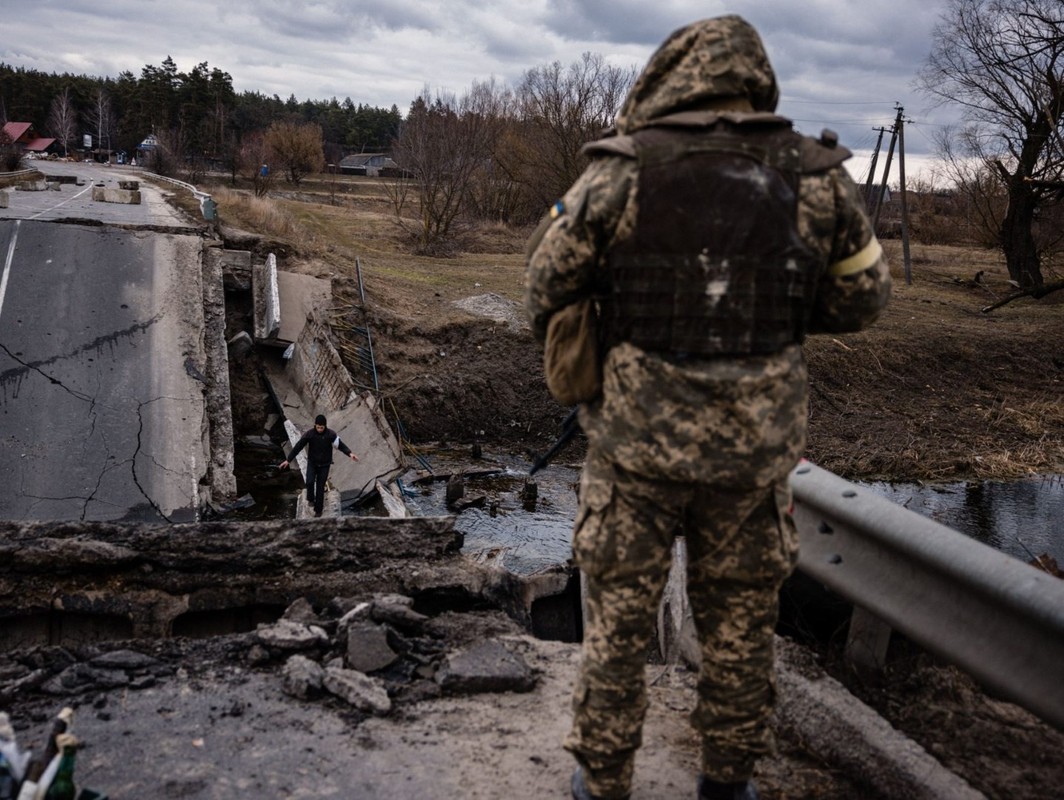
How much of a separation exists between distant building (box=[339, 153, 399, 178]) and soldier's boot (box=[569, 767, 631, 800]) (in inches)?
3252

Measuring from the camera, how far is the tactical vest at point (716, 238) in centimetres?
231

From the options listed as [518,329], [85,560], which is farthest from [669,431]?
[518,329]

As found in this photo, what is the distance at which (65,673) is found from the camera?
312 cm

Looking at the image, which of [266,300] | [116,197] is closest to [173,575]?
[266,300]

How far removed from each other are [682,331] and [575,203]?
1.46 feet

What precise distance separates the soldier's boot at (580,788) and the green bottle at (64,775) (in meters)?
1.33

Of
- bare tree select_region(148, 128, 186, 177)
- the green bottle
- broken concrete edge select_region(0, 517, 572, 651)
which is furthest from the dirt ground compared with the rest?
bare tree select_region(148, 128, 186, 177)

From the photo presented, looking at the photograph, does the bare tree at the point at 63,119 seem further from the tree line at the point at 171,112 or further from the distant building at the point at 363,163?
the distant building at the point at 363,163

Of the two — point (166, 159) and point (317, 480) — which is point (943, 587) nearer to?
point (317, 480)

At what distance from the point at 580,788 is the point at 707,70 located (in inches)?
77.9

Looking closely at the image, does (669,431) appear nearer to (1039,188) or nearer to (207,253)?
(207,253)

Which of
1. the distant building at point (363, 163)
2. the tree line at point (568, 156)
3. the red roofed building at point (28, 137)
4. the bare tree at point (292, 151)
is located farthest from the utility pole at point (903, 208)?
the red roofed building at point (28, 137)

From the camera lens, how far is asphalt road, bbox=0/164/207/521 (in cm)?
812

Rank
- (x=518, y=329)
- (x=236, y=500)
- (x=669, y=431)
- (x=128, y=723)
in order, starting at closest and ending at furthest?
(x=669, y=431)
(x=128, y=723)
(x=236, y=500)
(x=518, y=329)
